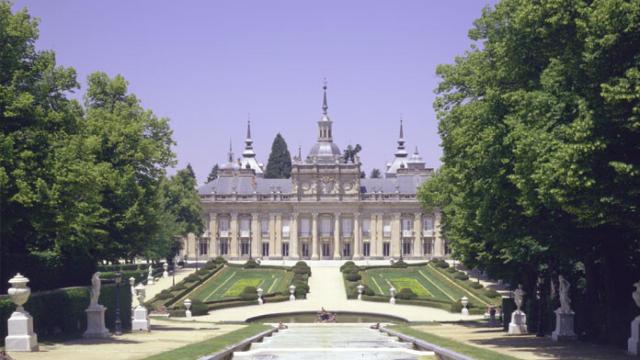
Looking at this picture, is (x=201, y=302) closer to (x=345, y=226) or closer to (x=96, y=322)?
(x=96, y=322)

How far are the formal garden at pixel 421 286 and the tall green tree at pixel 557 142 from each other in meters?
23.1

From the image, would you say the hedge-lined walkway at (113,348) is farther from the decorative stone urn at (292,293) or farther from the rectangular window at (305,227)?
the rectangular window at (305,227)

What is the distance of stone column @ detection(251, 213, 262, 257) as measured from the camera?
116 metres

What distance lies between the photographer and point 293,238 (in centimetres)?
11525

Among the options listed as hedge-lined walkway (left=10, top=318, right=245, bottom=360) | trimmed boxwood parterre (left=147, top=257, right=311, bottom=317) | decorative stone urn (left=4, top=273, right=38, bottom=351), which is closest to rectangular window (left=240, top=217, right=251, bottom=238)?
trimmed boxwood parterre (left=147, top=257, right=311, bottom=317)

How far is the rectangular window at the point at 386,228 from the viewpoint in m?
115

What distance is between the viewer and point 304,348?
25.0 m

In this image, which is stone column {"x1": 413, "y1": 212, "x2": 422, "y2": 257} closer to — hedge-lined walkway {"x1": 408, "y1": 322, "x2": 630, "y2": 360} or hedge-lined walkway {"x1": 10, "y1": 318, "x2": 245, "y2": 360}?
hedge-lined walkway {"x1": 408, "y1": 322, "x2": 630, "y2": 360}

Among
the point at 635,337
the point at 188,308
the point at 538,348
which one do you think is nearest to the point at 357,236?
the point at 188,308

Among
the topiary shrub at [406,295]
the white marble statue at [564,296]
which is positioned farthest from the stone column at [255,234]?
the white marble statue at [564,296]

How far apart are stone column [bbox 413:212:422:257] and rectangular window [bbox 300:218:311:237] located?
1549 centimetres

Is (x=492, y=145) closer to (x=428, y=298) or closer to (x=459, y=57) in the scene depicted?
(x=459, y=57)

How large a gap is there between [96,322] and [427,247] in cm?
8827

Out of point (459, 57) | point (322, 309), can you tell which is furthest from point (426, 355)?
point (322, 309)
